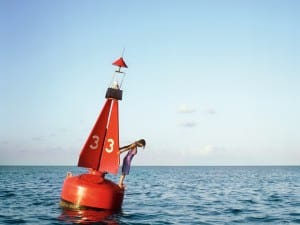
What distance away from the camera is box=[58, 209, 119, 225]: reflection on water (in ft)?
48.3

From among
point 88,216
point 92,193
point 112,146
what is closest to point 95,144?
point 112,146

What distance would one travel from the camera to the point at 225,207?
834 inches

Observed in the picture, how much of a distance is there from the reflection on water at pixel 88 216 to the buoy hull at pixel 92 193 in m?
0.20

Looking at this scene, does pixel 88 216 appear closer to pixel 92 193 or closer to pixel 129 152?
pixel 92 193

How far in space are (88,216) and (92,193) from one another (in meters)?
0.99

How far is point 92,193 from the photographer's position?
52.5ft

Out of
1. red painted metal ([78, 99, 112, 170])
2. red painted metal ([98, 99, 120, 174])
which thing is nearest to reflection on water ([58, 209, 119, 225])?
red painted metal ([98, 99, 120, 174])

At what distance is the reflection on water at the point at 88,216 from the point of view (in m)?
14.7

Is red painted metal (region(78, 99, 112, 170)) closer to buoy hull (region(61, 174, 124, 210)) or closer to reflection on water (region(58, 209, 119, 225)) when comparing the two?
buoy hull (region(61, 174, 124, 210))

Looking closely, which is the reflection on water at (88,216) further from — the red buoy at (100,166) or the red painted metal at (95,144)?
the red painted metal at (95,144)

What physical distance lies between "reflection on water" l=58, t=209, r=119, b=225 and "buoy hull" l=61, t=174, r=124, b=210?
0.20 meters

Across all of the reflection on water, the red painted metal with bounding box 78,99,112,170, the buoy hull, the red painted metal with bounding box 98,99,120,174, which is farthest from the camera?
the red painted metal with bounding box 78,99,112,170

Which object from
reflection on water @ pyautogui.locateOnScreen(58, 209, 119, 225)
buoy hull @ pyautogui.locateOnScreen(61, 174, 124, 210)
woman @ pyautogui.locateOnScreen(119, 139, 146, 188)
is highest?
woman @ pyautogui.locateOnScreen(119, 139, 146, 188)

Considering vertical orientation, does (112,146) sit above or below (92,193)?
above
